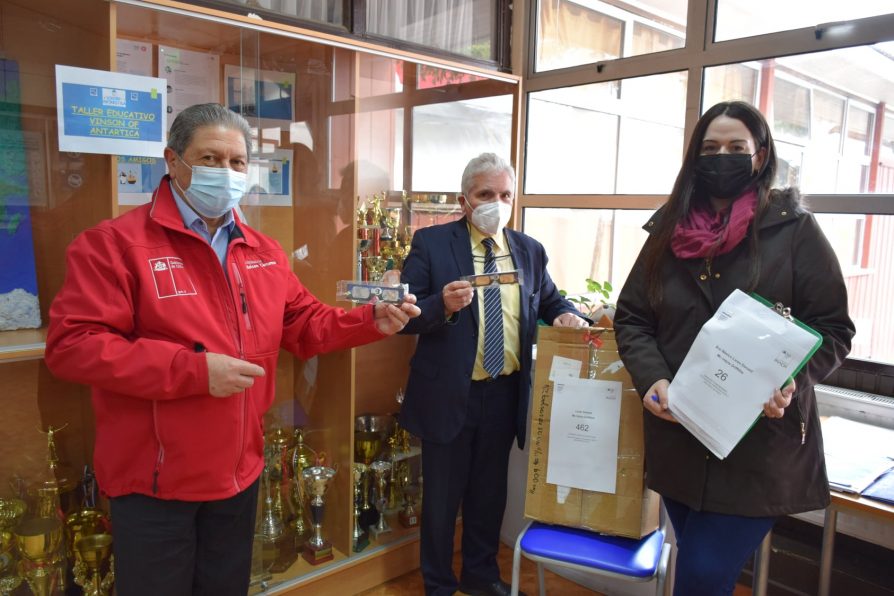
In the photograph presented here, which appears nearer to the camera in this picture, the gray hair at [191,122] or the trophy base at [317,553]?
the gray hair at [191,122]

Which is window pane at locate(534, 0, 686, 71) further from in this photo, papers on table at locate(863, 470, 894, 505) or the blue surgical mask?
the blue surgical mask

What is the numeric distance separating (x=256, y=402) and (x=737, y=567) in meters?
1.29

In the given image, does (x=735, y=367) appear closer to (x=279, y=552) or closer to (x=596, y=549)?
(x=596, y=549)

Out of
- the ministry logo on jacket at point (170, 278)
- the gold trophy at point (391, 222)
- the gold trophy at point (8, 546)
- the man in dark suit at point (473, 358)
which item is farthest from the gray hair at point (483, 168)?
the gold trophy at point (8, 546)

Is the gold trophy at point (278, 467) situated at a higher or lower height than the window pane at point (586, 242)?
lower

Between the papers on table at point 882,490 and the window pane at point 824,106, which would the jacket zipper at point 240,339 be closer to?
the papers on table at point 882,490

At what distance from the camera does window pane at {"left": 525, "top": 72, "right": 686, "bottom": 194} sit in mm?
2908

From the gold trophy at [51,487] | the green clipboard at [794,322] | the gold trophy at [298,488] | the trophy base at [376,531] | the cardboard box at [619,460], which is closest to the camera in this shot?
the green clipboard at [794,322]

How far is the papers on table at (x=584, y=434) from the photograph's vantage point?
2.02 meters

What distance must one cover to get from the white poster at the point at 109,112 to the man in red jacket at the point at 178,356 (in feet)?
1.36

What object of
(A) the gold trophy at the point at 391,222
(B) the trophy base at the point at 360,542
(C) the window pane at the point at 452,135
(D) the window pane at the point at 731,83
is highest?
(D) the window pane at the point at 731,83

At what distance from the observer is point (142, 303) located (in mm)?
1561

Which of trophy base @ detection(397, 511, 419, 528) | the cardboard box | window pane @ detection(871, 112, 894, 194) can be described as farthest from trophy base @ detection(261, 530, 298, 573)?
window pane @ detection(871, 112, 894, 194)

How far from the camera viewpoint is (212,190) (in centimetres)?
165
